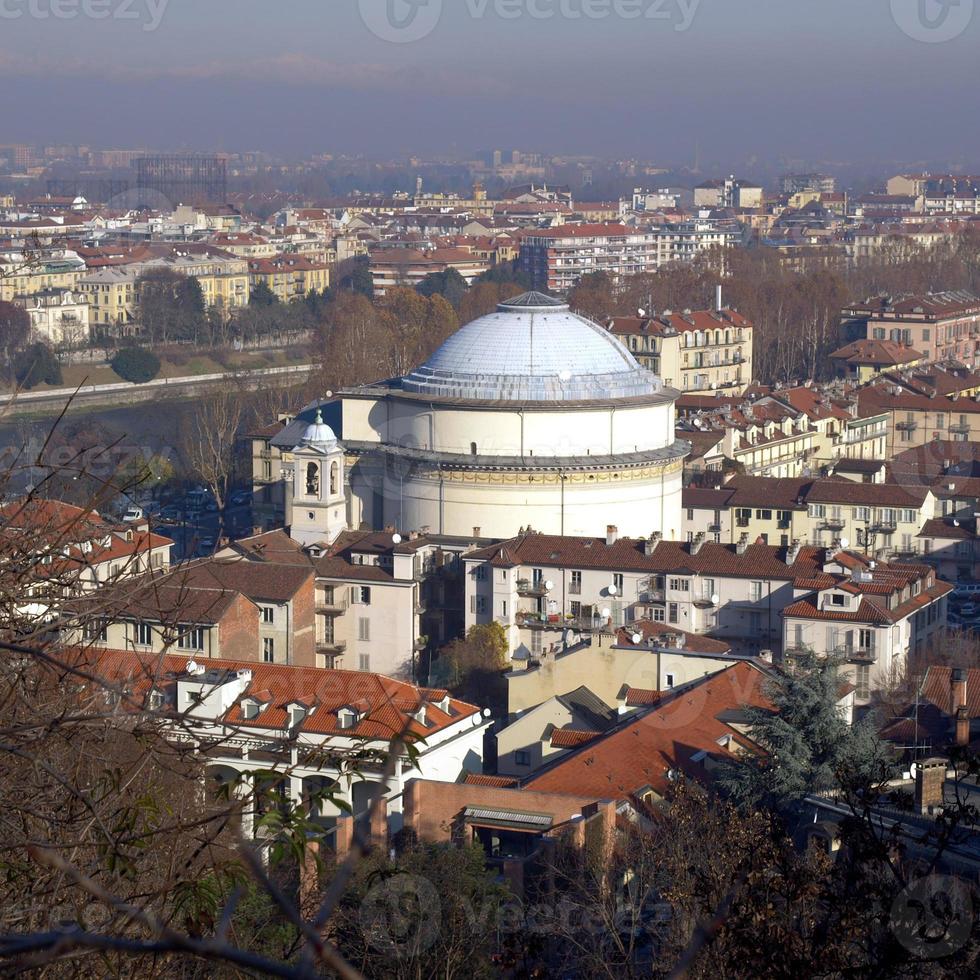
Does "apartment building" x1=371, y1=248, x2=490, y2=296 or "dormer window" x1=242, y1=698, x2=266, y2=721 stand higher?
"dormer window" x1=242, y1=698, x2=266, y2=721

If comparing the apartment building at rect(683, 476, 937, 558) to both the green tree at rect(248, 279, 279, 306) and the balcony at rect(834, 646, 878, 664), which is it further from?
the green tree at rect(248, 279, 279, 306)

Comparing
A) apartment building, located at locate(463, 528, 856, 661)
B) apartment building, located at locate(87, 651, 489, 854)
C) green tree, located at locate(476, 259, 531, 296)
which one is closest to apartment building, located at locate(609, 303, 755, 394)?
apartment building, located at locate(463, 528, 856, 661)

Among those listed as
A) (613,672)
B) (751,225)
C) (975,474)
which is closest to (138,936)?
(613,672)

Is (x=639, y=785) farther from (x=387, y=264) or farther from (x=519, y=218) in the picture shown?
(x=519, y=218)

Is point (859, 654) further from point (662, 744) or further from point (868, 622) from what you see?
point (662, 744)

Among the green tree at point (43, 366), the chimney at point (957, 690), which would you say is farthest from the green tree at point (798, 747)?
the green tree at point (43, 366)

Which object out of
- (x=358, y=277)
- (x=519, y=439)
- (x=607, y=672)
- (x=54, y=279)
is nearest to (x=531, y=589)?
(x=519, y=439)
